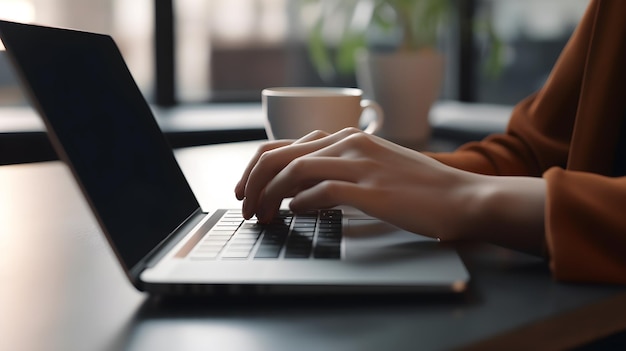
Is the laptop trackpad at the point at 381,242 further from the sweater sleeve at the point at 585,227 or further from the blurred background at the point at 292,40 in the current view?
the blurred background at the point at 292,40

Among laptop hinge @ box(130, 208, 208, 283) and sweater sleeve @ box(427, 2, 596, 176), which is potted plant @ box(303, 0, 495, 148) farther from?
laptop hinge @ box(130, 208, 208, 283)

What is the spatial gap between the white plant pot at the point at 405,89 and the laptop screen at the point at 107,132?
77 centimetres

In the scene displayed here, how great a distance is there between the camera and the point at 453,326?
390mm

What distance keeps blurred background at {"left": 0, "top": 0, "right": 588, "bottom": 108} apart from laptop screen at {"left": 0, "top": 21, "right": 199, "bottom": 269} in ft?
3.46

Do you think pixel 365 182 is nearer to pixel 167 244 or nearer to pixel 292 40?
pixel 167 244

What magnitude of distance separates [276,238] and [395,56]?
896 millimetres

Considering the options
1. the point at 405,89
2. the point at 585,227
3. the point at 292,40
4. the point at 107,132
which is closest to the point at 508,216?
the point at 585,227

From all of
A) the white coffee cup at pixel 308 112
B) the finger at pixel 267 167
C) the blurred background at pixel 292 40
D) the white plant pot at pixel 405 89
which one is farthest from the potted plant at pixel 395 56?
the finger at pixel 267 167

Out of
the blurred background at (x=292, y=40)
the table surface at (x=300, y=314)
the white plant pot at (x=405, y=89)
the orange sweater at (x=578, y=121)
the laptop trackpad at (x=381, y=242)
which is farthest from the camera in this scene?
the blurred background at (x=292, y=40)

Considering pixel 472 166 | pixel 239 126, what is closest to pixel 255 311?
pixel 472 166

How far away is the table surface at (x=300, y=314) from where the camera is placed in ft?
1.23

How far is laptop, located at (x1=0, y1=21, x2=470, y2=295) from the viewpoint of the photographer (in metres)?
0.44

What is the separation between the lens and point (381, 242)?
53 centimetres

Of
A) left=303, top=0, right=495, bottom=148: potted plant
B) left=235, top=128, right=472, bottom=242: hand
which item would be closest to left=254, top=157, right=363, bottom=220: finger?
left=235, top=128, right=472, bottom=242: hand
